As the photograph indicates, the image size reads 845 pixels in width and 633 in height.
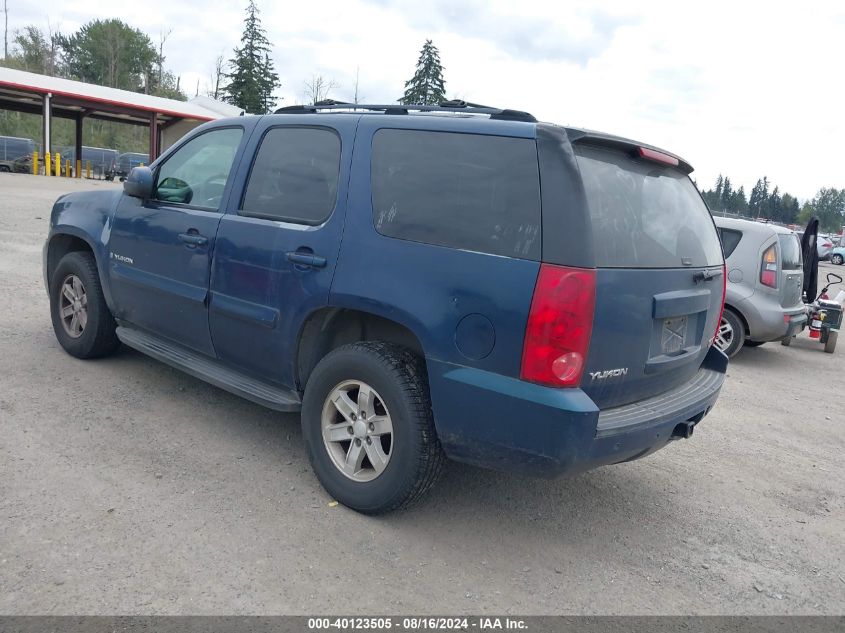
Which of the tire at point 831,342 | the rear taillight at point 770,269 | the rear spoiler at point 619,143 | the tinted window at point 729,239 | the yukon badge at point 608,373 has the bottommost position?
the tire at point 831,342

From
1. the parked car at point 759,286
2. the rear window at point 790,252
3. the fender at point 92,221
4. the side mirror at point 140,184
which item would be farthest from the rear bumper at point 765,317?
the fender at point 92,221

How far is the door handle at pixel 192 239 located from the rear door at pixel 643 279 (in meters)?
2.31

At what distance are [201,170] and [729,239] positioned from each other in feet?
20.1

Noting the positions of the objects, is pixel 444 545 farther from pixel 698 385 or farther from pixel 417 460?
pixel 698 385

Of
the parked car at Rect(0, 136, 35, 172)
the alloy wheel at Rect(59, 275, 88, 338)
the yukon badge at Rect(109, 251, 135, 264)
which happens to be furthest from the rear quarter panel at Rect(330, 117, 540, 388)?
the parked car at Rect(0, 136, 35, 172)

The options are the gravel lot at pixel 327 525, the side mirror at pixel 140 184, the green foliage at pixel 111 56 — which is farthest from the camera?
the green foliage at pixel 111 56

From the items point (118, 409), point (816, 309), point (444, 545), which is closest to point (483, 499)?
point (444, 545)

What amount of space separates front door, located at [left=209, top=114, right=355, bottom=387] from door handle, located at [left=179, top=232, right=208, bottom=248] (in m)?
0.14

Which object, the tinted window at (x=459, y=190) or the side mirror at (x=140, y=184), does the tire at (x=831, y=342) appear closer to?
the tinted window at (x=459, y=190)

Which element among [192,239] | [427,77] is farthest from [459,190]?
[427,77]

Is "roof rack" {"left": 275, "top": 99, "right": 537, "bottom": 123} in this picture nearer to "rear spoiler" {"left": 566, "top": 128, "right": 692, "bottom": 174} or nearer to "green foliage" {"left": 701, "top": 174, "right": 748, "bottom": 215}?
"rear spoiler" {"left": 566, "top": 128, "right": 692, "bottom": 174}

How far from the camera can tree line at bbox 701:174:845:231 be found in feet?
285

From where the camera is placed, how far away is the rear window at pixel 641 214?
9.92ft

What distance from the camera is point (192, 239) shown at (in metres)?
4.22
